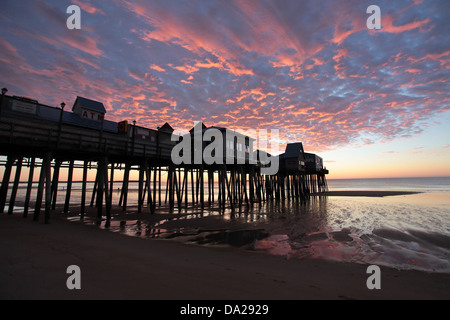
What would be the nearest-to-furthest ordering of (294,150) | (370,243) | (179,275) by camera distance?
(179,275) < (370,243) < (294,150)

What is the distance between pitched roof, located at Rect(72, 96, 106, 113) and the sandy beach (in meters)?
12.6

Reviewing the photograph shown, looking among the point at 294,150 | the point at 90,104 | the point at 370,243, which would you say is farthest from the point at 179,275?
the point at 294,150

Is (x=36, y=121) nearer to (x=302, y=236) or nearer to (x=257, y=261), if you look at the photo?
(x=257, y=261)

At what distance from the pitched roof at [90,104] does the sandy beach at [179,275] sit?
1257 centimetres

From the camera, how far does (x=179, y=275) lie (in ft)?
15.5

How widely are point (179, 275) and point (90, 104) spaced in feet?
59.1

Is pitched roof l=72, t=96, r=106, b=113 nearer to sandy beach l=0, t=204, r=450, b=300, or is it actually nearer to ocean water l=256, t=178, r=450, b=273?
sandy beach l=0, t=204, r=450, b=300

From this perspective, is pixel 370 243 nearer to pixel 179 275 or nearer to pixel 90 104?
pixel 179 275

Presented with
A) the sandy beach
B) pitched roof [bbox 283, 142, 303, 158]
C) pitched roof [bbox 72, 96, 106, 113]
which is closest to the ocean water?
the sandy beach

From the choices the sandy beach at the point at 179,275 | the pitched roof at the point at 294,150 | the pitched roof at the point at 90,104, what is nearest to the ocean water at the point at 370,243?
the sandy beach at the point at 179,275

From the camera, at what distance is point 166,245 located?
796cm

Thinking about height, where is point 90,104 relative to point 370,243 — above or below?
above

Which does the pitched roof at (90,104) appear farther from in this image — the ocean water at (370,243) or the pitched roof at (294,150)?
the pitched roof at (294,150)
